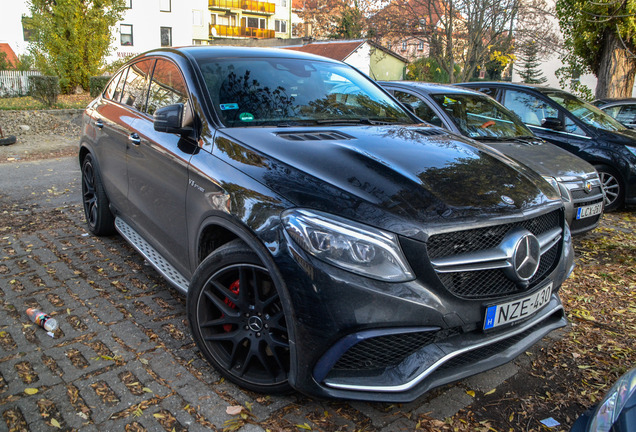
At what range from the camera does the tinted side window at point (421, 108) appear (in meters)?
6.23

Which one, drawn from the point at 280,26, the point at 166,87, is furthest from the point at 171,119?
the point at 280,26

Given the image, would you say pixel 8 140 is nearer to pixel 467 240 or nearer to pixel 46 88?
pixel 46 88

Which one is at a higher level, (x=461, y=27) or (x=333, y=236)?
(x=461, y=27)

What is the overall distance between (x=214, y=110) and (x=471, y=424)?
2321 mm

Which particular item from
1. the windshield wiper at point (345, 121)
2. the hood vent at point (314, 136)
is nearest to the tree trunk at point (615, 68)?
the windshield wiper at point (345, 121)

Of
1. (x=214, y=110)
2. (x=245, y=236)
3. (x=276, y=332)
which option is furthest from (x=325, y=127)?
(x=276, y=332)

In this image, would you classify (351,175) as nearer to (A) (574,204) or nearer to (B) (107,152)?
(B) (107,152)

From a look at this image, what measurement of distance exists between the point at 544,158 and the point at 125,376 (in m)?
4.90

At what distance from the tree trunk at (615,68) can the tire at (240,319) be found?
13479 mm

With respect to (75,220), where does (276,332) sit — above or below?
above

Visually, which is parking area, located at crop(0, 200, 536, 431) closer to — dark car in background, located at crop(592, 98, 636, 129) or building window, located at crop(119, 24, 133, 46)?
dark car in background, located at crop(592, 98, 636, 129)

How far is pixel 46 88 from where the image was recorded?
51.7 ft

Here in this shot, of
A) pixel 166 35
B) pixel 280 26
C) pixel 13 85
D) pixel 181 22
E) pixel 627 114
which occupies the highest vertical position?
pixel 280 26

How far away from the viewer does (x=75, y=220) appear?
20.0ft
